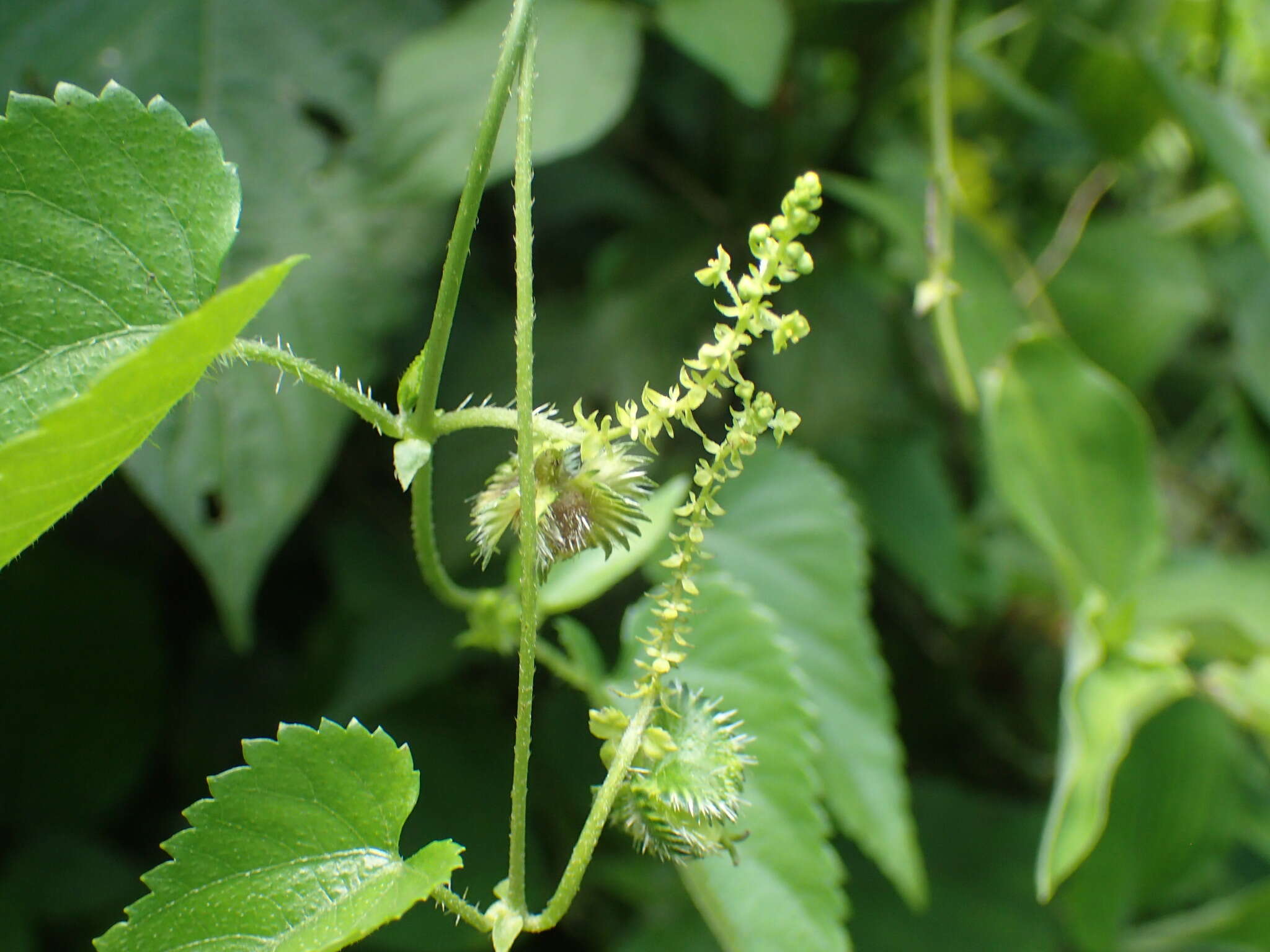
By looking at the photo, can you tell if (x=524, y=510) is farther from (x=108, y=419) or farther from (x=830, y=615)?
(x=830, y=615)

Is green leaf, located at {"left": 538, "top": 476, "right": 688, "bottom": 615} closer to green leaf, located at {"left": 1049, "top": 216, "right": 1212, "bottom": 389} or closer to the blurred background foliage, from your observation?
the blurred background foliage

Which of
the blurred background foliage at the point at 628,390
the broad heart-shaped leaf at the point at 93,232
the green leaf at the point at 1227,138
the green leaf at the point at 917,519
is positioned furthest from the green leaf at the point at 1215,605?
the broad heart-shaped leaf at the point at 93,232

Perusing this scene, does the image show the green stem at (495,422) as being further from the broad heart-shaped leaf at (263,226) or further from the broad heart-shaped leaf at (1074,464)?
the broad heart-shaped leaf at (1074,464)

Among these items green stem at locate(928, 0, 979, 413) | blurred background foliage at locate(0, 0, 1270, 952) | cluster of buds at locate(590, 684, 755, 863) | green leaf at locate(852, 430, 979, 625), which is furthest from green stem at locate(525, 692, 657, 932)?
green leaf at locate(852, 430, 979, 625)

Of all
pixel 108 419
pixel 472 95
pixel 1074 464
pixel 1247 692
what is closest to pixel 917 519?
pixel 1074 464

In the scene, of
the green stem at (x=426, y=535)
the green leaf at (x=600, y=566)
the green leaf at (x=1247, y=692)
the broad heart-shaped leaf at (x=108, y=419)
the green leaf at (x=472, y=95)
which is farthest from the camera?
the green leaf at (x=1247, y=692)

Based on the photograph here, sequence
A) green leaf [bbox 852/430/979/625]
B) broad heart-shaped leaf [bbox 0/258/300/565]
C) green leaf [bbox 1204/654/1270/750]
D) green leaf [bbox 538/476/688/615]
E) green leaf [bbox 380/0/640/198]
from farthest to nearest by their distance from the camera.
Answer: green leaf [bbox 852/430/979/625]
green leaf [bbox 1204/654/1270/750]
green leaf [bbox 380/0/640/198]
green leaf [bbox 538/476/688/615]
broad heart-shaped leaf [bbox 0/258/300/565]
